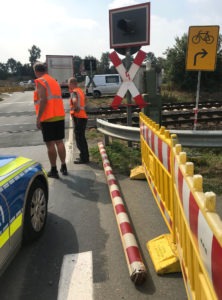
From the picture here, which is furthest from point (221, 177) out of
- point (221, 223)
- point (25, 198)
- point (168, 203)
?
point (221, 223)

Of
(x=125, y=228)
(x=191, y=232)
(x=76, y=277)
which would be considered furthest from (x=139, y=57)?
(x=191, y=232)

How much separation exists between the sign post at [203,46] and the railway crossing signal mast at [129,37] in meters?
1.10

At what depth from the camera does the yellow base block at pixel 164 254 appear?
3027 millimetres

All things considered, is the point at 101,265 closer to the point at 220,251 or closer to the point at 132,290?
the point at 132,290

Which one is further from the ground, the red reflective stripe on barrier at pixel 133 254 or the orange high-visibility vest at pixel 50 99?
the orange high-visibility vest at pixel 50 99

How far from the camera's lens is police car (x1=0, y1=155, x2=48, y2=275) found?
2752 millimetres

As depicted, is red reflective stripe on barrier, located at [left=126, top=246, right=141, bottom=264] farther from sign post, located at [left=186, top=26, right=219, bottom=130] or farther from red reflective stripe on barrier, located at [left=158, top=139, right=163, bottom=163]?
sign post, located at [left=186, top=26, right=219, bottom=130]

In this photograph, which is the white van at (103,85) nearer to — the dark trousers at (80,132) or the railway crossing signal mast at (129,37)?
the railway crossing signal mast at (129,37)

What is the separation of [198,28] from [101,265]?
5.77 metres

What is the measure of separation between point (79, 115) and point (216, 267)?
5586 mm

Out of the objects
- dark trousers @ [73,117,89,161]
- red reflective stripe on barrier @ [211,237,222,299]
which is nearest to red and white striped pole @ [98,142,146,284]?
red reflective stripe on barrier @ [211,237,222,299]

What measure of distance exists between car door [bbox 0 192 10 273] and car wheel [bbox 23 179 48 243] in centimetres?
54

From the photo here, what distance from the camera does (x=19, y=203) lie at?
3100mm

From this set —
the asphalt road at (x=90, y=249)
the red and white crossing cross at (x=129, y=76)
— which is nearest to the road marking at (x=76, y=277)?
the asphalt road at (x=90, y=249)
